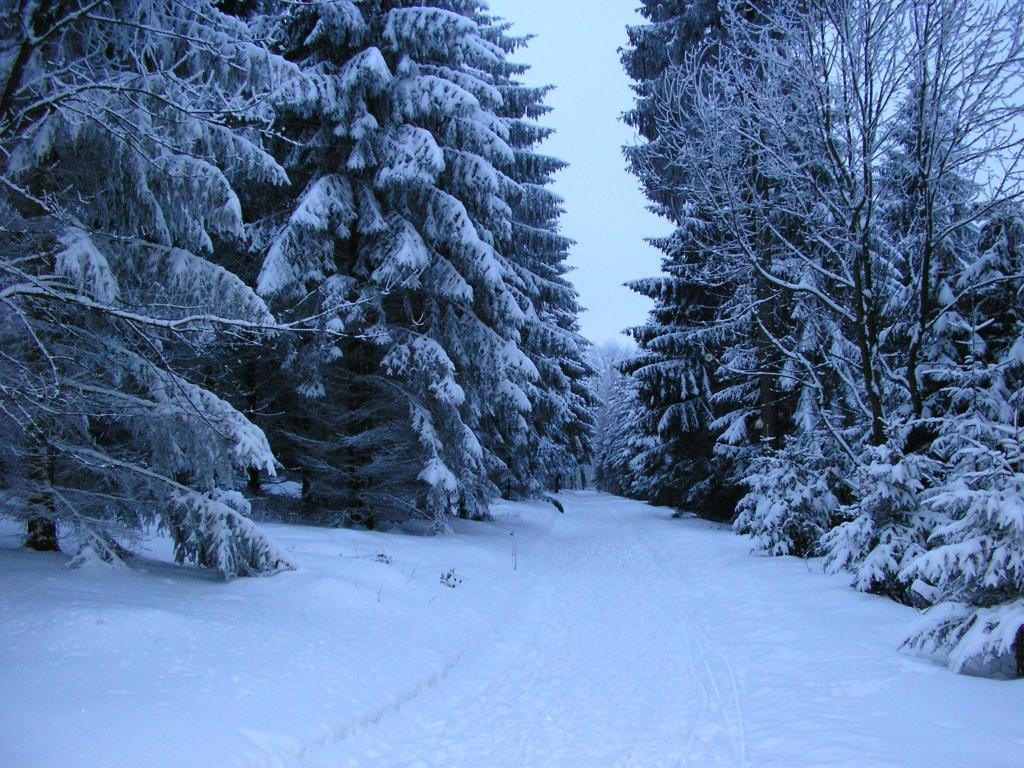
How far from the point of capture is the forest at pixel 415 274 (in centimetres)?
580

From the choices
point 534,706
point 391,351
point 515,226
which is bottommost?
point 534,706

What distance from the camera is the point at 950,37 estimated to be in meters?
7.52

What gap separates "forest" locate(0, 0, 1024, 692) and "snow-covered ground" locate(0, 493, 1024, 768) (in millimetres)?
692

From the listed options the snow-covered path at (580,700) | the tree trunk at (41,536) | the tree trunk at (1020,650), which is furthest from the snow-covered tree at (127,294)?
the tree trunk at (1020,650)

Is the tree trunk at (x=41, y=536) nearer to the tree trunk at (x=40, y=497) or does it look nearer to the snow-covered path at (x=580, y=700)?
the tree trunk at (x=40, y=497)

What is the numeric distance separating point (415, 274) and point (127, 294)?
3551mm

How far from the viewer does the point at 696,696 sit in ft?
18.2

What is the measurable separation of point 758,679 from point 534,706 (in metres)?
2.14

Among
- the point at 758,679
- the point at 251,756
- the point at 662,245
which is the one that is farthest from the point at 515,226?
the point at 251,756

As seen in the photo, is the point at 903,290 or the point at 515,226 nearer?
the point at 903,290

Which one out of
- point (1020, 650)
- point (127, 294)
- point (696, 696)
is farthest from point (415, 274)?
point (1020, 650)

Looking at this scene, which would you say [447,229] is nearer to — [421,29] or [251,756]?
[421,29]

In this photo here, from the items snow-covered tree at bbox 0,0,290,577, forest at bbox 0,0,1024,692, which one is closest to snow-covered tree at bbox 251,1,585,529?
forest at bbox 0,0,1024,692

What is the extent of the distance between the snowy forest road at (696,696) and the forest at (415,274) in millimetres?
667
